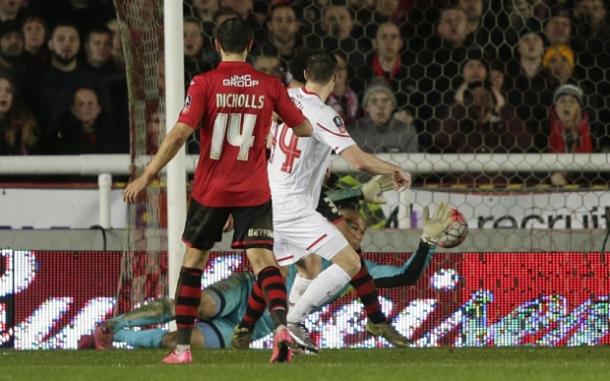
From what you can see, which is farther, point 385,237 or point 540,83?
point 540,83

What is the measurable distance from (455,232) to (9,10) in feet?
13.2

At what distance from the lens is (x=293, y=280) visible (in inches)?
406

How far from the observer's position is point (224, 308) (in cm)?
994

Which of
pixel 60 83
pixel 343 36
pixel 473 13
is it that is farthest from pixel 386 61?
pixel 60 83

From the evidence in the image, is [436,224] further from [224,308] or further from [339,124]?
[339,124]

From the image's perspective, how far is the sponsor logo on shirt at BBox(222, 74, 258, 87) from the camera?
310 inches

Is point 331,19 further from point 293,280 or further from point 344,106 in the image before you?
point 293,280

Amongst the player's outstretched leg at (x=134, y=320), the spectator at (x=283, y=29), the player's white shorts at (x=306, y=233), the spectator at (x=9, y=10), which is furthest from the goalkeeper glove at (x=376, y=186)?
the spectator at (x=9, y=10)

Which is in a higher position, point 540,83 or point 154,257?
point 540,83

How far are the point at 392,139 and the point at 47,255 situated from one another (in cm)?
270

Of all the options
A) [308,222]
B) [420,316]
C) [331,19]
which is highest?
[331,19]

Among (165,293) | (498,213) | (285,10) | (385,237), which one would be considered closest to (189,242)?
(165,293)

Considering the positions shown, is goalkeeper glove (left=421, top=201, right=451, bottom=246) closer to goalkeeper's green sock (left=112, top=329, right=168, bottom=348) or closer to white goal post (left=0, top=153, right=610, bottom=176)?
white goal post (left=0, top=153, right=610, bottom=176)

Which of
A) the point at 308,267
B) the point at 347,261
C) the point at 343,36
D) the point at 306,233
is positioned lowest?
the point at 308,267
